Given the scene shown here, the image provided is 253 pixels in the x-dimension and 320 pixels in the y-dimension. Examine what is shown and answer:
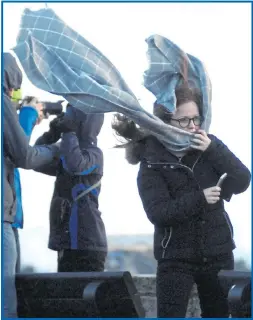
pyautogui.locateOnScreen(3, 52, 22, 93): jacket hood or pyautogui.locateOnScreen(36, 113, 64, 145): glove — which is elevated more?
pyautogui.locateOnScreen(3, 52, 22, 93): jacket hood

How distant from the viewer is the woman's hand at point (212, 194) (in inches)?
144

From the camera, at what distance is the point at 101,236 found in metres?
4.27

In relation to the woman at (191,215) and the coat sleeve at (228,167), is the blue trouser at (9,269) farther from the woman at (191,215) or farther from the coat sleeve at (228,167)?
the coat sleeve at (228,167)

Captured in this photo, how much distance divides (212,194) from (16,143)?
3.42ft

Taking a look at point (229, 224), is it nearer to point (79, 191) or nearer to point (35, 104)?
point (79, 191)

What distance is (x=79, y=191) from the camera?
428 centimetres

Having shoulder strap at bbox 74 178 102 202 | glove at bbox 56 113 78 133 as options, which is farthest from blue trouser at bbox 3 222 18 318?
glove at bbox 56 113 78 133

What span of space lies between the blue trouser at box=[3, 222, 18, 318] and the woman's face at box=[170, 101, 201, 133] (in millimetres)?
996

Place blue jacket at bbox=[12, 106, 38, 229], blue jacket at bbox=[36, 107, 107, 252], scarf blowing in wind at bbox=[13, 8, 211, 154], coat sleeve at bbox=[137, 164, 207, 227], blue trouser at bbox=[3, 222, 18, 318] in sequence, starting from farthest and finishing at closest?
blue jacket at bbox=[36, 107, 107, 252], blue jacket at bbox=[12, 106, 38, 229], scarf blowing in wind at bbox=[13, 8, 211, 154], blue trouser at bbox=[3, 222, 18, 318], coat sleeve at bbox=[137, 164, 207, 227]

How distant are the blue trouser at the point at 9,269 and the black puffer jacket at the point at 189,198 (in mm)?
700

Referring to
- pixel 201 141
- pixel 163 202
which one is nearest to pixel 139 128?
pixel 201 141

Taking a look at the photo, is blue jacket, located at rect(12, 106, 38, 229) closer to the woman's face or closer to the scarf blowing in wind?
the scarf blowing in wind

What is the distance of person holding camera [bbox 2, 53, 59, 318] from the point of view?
3900 mm

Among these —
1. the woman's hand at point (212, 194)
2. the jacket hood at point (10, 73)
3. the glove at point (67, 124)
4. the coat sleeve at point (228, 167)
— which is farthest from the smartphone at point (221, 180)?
the jacket hood at point (10, 73)
